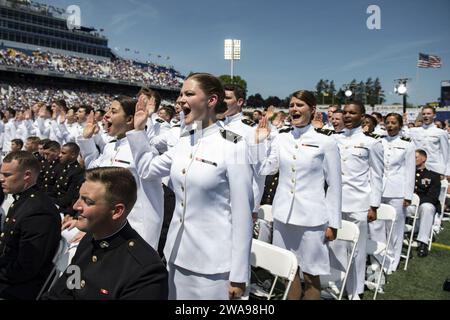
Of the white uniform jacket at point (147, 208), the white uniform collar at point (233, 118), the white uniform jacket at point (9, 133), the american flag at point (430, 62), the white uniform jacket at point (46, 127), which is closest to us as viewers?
the white uniform jacket at point (147, 208)

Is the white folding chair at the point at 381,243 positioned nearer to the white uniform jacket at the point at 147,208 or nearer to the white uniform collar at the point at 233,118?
the white uniform collar at the point at 233,118

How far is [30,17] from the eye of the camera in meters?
56.0

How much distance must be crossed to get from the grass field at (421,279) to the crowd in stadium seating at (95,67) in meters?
52.7

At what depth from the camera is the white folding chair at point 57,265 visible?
9.40 feet

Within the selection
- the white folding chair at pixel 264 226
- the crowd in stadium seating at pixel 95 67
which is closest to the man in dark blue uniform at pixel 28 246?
the white folding chair at pixel 264 226

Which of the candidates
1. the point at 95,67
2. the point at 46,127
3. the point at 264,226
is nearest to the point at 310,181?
the point at 264,226

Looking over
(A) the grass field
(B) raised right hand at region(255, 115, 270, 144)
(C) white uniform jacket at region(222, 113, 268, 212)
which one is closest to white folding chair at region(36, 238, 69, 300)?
(B) raised right hand at region(255, 115, 270, 144)

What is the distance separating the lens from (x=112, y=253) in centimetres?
202

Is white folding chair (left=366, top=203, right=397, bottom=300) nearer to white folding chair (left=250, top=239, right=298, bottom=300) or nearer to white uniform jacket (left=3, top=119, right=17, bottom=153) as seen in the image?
white folding chair (left=250, top=239, right=298, bottom=300)

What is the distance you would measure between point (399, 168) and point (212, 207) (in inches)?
167

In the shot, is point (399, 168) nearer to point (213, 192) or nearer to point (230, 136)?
point (230, 136)

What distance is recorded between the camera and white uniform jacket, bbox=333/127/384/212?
4.41 metres
